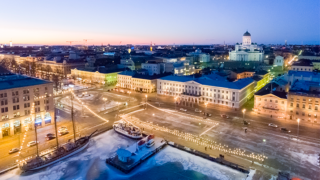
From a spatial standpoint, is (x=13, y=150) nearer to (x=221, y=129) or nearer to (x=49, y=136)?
(x=49, y=136)

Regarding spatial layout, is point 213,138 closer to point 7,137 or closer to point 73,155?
point 73,155

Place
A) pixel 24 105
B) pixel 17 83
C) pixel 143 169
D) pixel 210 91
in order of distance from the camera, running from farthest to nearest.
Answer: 1. pixel 210 91
2. pixel 17 83
3. pixel 24 105
4. pixel 143 169

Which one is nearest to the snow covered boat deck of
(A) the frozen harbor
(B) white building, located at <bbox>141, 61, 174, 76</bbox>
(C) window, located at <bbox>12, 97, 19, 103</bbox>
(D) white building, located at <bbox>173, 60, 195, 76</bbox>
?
(A) the frozen harbor

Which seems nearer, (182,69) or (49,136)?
(49,136)

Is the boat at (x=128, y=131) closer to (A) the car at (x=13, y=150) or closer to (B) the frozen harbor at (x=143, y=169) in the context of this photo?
(B) the frozen harbor at (x=143, y=169)

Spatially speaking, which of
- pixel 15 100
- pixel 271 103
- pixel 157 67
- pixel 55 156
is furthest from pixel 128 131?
pixel 157 67

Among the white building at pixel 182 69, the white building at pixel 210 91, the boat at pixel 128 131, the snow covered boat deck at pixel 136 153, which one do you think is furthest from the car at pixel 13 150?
the white building at pixel 182 69

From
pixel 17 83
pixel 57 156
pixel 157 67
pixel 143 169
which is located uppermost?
pixel 157 67
